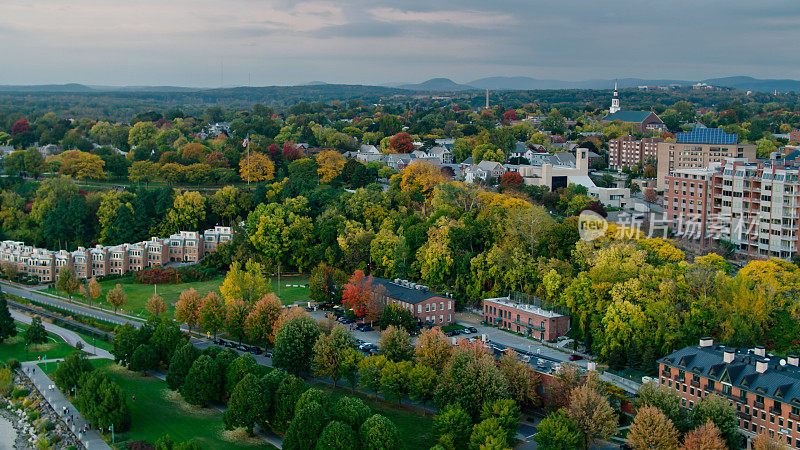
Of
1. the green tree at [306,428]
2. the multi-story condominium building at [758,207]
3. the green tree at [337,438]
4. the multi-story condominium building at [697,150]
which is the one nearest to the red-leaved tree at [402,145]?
the multi-story condominium building at [697,150]

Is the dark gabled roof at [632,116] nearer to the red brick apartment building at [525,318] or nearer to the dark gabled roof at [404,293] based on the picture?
the red brick apartment building at [525,318]

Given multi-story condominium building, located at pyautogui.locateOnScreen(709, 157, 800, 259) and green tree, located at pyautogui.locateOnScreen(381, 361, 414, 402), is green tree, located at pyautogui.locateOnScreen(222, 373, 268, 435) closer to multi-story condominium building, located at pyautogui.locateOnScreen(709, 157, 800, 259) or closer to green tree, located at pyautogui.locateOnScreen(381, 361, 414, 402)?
green tree, located at pyautogui.locateOnScreen(381, 361, 414, 402)

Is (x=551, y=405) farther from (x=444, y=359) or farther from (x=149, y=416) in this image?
(x=149, y=416)

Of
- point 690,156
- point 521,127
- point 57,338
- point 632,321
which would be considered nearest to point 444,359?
point 632,321

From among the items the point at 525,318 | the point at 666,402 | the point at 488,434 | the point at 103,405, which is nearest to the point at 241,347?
the point at 103,405

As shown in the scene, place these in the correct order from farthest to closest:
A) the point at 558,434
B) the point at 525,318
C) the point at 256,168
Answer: the point at 256,168
the point at 525,318
the point at 558,434

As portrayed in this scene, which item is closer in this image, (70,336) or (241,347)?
(241,347)

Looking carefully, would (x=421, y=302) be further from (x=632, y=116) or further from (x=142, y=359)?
(x=632, y=116)

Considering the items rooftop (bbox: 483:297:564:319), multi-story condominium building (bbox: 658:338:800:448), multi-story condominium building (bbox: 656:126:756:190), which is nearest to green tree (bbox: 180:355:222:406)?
rooftop (bbox: 483:297:564:319)
